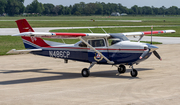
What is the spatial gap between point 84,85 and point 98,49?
2.48 metres

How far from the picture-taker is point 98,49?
14.0 meters

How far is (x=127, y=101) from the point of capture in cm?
959

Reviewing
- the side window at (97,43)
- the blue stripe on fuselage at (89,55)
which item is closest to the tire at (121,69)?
the blue stripe on fuselage at (89,55)

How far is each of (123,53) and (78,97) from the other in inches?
160

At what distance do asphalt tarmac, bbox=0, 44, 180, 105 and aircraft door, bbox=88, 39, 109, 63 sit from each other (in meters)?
0.83

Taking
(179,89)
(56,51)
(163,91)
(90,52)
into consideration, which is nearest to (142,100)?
(163,91)

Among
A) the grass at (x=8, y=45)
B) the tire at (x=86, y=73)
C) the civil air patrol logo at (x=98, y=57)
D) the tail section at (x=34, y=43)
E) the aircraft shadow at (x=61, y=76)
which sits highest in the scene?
the tail section at (x=34, y=43)

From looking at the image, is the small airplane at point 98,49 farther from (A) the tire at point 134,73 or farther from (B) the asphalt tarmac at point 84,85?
(B) the asphalt tarmac at point 84,85

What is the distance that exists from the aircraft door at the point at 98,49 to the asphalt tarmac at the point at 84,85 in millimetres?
830

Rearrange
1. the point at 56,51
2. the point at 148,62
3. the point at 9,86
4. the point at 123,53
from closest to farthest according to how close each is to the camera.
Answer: the point at 9,86 < the point at 123,53 < the point at 56,51 < the point at 148,62

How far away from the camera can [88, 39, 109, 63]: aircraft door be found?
1393 cm

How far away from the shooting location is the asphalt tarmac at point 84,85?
979cm

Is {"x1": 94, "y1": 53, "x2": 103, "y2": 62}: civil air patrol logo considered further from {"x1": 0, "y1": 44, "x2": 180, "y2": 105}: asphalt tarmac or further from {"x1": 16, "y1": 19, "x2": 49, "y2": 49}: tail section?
{"x1": 16, "y1": 19, "x2": 49, "y2": 49}: tail section

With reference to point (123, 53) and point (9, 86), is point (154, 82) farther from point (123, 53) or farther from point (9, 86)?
point (9, 86)
